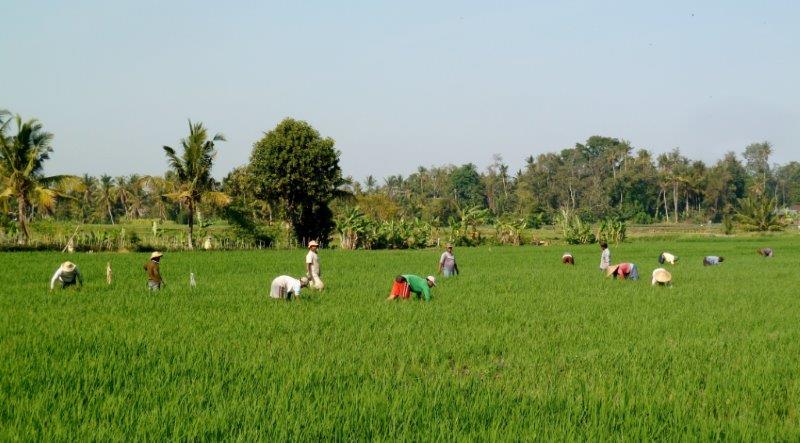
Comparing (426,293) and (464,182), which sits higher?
(464,182)

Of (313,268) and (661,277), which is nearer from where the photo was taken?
(313,268)

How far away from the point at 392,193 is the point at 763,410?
71320 mm

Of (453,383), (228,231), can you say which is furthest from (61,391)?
(228,231)

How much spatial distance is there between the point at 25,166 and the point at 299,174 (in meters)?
9.24

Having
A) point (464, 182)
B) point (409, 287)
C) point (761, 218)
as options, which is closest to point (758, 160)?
point (464, 182)

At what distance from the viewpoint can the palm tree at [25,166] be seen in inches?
906

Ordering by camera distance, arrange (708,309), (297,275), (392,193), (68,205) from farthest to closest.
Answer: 1. (392,193)
2. (68,205)
3. (297,275)
4. (708,309)

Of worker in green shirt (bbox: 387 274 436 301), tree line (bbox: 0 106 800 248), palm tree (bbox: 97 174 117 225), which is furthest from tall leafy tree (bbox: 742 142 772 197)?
worker in green shirt (bbox: 387 274 436 301)

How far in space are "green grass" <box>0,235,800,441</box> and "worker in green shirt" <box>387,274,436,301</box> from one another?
1.10ft

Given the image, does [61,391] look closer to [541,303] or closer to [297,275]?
[541,303]

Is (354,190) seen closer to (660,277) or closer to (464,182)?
(464,182)

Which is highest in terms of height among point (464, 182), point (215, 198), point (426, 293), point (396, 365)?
point (464, 182)

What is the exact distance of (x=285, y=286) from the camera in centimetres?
1010

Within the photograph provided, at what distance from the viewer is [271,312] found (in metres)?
8.93
